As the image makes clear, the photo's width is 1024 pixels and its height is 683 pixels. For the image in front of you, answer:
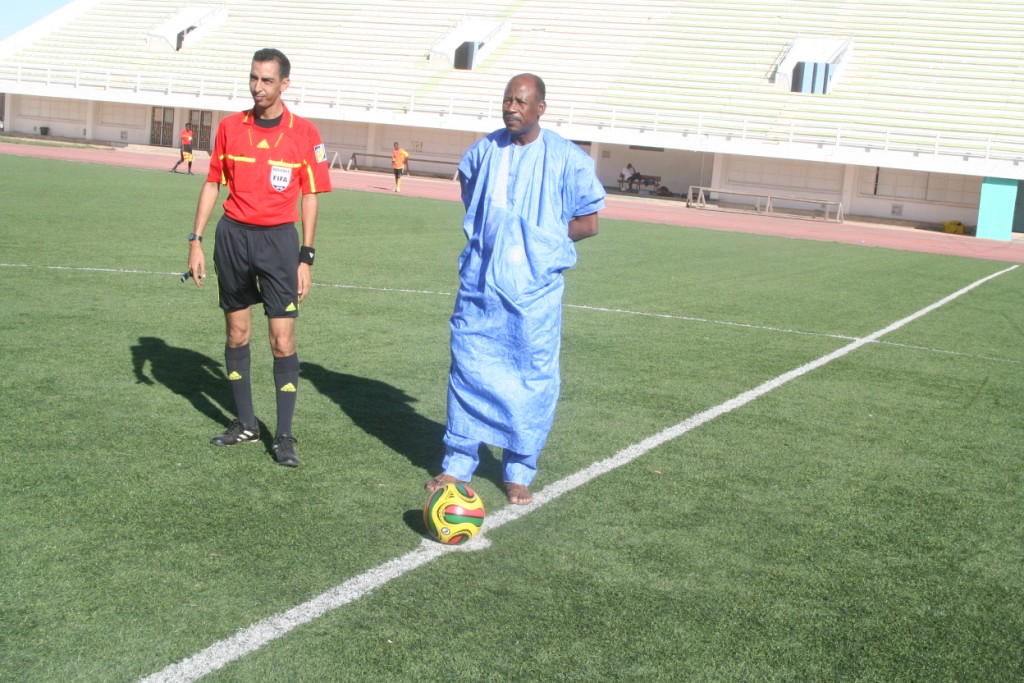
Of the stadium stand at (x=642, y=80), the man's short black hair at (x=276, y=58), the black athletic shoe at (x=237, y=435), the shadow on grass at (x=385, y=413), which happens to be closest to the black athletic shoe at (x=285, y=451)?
the black athletic shoe at (x=237, y=435)

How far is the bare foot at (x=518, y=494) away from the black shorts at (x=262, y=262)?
143 cm

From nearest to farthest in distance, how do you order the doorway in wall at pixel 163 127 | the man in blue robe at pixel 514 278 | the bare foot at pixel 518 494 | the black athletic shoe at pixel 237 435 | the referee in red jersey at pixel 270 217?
the man in blue robe at pixel 514 278 → the bare foot at pixel 518 494 → the referee in red jersey at pixel 270 217 → the black athletic shoe at pixel 237 435 → the doorway in wall at pixel 163 127

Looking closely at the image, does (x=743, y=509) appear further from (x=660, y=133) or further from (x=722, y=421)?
(x=660, y=133)

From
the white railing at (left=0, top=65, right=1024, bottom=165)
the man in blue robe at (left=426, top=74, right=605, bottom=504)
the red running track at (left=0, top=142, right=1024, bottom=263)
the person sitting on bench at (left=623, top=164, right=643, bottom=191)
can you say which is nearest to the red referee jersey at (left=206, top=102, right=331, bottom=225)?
the man in blue robe at (left=426, top=74, right=605, bottom=504)

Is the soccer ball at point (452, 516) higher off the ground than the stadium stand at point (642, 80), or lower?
lower

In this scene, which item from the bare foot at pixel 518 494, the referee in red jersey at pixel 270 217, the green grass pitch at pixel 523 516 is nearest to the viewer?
the green grass pitch at pixel 523 516

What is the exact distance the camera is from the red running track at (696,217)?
28.7 metres

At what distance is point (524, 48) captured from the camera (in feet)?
153

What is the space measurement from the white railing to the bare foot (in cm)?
3312

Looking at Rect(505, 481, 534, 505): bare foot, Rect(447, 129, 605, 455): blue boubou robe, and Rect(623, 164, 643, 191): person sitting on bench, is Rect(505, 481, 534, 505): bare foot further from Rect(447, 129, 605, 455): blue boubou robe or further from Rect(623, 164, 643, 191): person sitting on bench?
Rect(623, 164, 643, 191): person sitting on bench

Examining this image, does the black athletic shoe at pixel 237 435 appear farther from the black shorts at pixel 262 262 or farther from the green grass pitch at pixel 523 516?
the black shorts at pixel 262 262

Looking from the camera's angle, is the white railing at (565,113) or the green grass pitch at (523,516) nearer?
the green grass pitch at (523,516)

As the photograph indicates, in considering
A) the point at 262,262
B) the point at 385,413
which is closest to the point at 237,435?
the point at 262,262

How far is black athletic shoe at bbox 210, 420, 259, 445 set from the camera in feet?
19.7
